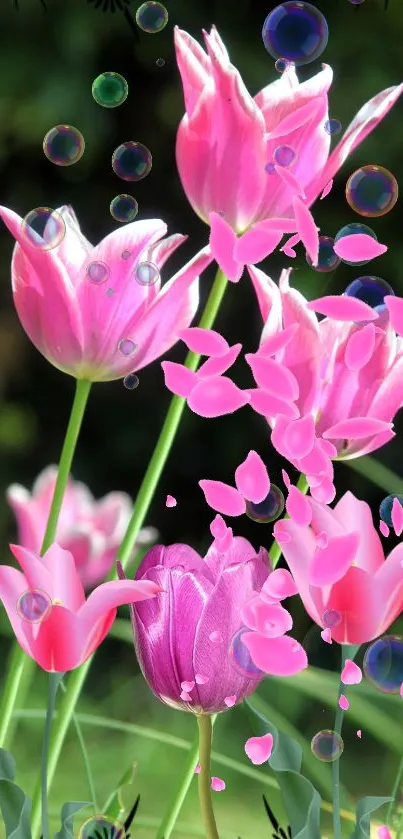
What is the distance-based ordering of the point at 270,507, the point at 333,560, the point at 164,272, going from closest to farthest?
1. the point at 333,560
2. the point at 270,507
3. the point at 164,272

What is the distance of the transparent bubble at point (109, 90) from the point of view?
1.76 ft

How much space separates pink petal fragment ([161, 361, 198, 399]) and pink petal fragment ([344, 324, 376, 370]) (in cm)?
6

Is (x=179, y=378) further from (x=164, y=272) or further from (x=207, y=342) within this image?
(x=164, y=272)

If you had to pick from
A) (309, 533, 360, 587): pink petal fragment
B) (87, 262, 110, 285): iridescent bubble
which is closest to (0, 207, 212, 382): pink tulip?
(87, 262, 110, 285): iridescent bubble

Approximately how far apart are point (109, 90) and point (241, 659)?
286 millimetres

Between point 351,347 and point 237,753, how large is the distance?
2.33 feet

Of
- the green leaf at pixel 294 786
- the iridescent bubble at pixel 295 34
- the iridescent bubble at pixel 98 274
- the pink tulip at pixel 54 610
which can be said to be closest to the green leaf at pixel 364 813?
the green leaf at pixel 294 786

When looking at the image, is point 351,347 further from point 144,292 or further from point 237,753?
point 237,753

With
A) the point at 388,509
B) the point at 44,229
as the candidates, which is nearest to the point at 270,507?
the point at 388,509

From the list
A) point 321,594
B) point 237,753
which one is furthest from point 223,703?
point 237,753

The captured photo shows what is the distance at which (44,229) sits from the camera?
1.52ft

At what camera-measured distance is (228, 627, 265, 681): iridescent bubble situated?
0.40m

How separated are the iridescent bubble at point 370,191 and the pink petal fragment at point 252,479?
0.17 meters

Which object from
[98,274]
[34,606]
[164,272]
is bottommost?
[164,272]
